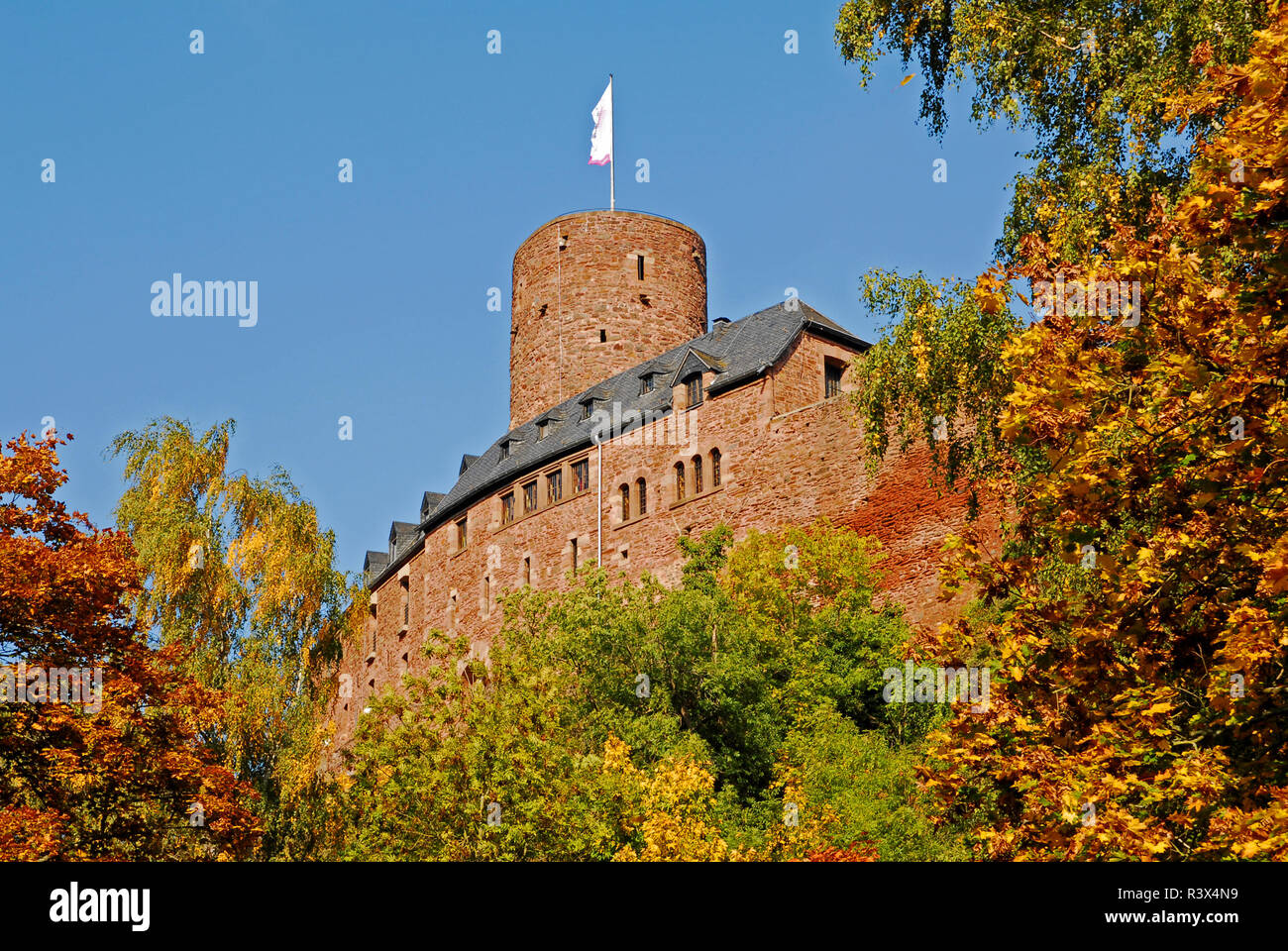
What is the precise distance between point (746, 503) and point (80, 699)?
2065 cm

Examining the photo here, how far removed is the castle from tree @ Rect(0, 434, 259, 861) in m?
15.8

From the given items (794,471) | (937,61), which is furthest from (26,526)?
(794,471)

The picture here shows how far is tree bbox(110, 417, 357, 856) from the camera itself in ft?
76.8

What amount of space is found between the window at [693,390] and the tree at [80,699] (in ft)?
71.7

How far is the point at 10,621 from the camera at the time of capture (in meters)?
16.9

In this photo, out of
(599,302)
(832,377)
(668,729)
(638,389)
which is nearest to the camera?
(668,729)

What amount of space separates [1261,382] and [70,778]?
14565mm

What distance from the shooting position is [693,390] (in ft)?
128

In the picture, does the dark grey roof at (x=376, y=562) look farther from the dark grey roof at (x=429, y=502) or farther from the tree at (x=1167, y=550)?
the tree at (x=1167, y=550)

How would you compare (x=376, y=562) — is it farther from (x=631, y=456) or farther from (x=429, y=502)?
(x=631, y=456)

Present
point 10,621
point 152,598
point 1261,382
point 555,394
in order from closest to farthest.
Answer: point 1261,382
point 10,621
point 152,598
point 555,394

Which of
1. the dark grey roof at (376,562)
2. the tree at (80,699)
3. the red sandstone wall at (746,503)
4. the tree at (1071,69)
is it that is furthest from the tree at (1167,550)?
the dark grey roof at (376,562)

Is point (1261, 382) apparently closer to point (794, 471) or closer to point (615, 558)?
point (794, 471)

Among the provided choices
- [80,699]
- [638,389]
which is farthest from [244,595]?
[638,389]
